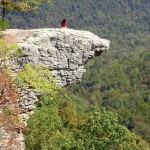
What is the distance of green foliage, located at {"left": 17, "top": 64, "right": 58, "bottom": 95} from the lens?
23.1 metres

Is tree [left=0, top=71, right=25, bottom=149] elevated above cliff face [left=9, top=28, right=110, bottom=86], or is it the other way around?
cliff face [left=9, top=28, right=110, bottom=86]

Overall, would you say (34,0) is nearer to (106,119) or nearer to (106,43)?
(106,43)

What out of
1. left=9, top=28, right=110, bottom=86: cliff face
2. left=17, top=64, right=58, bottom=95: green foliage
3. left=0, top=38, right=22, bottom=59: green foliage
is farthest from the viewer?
left=9, top=28, right=110, bottom=86: cliff face

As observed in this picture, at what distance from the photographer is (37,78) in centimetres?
2362

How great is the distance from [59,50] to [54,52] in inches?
19.9

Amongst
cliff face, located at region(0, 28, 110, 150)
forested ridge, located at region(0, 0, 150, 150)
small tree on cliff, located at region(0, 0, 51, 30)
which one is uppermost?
small tree on cliff, located at region(0, 0, 51, 30)

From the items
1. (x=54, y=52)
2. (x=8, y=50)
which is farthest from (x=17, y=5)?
(x=8, y=50)

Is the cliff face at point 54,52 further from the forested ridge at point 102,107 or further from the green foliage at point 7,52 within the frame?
the forested ridge at point 102,107

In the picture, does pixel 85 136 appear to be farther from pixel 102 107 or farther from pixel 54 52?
pixel 102 107

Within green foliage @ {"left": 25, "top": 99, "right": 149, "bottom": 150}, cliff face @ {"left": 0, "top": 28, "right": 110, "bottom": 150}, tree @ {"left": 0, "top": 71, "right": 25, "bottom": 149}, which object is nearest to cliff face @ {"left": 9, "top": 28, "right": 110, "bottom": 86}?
cliff face @ {"left": 0, "top": 28, "right": 110, "bottom": 150}

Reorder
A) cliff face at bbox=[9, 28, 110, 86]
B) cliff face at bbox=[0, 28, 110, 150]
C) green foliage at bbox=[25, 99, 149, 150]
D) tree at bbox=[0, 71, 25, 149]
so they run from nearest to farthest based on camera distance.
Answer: tree at bbox=[0, 71, 25, 149] < cliff face at bbox=[0, 28, 110, 150] < cliff face at bbox=[9, 28, 110, 86] < green foliage at bbox=[25, 99, 149, 150]

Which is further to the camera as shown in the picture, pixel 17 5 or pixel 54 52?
pixel 17 5

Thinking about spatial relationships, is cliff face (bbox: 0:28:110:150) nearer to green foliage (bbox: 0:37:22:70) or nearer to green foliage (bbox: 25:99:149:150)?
green foliage (bbox: 0:37:22:70)

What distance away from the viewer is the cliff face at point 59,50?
78.0ft
